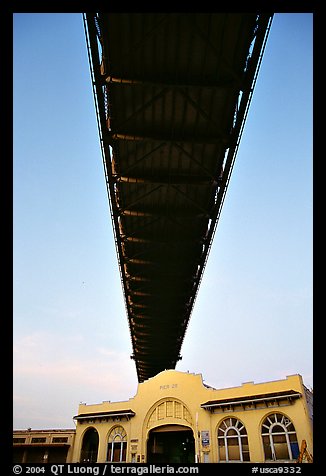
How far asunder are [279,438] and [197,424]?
5.48 m

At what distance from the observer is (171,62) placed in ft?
47.1

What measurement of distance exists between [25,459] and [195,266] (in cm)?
2047

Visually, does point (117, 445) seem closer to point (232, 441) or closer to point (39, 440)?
point (39, 440)

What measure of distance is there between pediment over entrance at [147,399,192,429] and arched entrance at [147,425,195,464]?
55cm

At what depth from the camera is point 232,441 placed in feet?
68.7

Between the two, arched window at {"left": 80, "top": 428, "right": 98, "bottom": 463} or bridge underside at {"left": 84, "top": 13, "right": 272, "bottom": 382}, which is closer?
bridge underside at {"left": 84, "top": 13, "right": 272, "bottom": 382}

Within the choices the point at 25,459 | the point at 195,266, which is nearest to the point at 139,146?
the point at 195,266

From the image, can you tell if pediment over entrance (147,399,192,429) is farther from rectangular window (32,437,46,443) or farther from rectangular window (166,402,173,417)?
rectangular window (32,437,46,443)

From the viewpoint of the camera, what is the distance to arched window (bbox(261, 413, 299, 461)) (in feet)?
60.7

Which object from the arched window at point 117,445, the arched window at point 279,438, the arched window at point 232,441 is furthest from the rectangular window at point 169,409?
the arched window at point 279,438

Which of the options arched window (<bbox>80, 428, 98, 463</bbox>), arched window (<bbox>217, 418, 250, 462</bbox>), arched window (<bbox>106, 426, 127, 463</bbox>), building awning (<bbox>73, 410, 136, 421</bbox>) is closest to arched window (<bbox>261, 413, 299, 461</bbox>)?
arched window (<bbox>217, 418, 250, 462</bbox>)

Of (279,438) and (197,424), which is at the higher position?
(197,424)

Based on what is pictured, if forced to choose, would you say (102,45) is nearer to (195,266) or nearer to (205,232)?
(205,232)

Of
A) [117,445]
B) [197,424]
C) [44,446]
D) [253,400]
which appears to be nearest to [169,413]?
[197,424]
